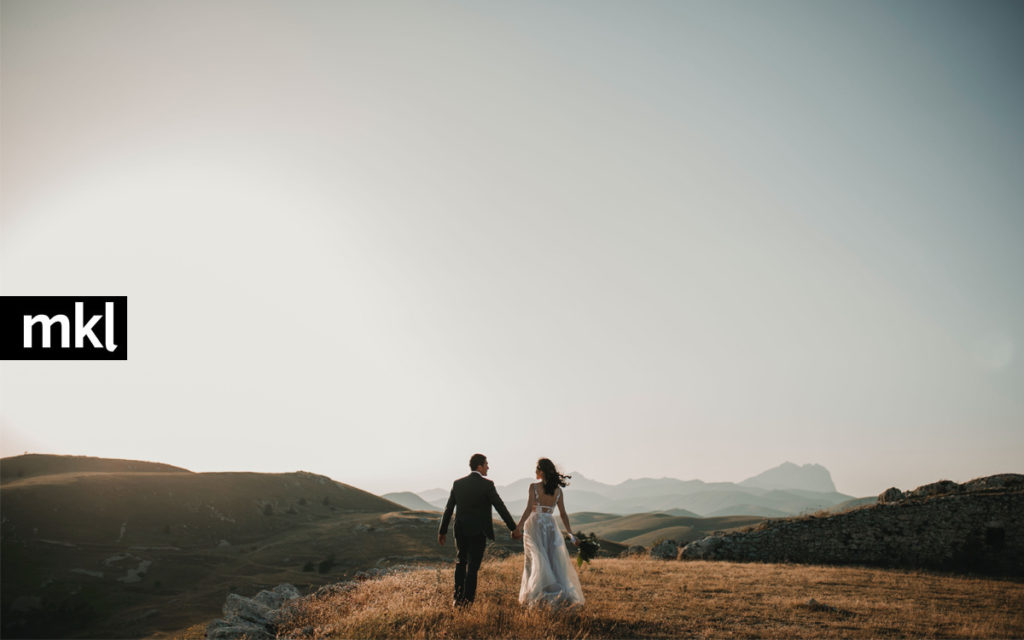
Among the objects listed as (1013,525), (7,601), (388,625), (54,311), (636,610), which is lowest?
(7,601)

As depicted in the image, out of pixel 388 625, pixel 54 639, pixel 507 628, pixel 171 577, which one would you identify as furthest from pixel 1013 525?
pixel 171 577

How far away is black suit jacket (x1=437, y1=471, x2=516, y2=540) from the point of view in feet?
30.8

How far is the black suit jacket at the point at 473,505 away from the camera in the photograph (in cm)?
940

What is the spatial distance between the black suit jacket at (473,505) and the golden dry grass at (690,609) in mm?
1348

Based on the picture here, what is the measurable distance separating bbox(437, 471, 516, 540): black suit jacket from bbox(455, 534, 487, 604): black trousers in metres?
0.13

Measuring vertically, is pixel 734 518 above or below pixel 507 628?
below

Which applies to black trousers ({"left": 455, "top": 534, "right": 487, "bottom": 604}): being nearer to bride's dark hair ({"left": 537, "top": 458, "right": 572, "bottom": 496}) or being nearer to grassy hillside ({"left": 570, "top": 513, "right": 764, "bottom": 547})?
bride's dark hair ({"left": 537, "top": 458, "right": 572, "bottom": 496})

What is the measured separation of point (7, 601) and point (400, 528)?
36.4 metres

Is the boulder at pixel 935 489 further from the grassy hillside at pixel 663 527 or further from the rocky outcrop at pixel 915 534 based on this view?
the grassy hillside at pixel 663 527

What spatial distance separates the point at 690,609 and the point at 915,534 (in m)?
15.0

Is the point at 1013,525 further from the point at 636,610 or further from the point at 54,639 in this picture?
the point at 54,639

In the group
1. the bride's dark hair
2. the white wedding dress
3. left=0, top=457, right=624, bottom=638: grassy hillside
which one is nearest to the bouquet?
the white wedding dress

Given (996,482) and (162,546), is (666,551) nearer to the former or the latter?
Answer: (996,482)

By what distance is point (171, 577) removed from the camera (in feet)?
139
